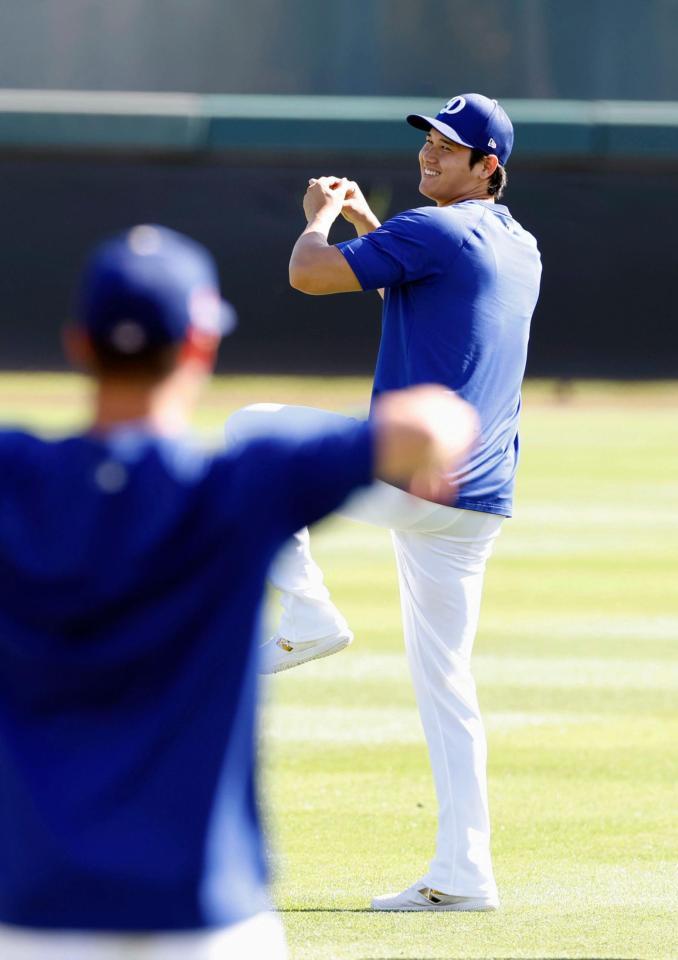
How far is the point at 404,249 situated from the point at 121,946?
2.98 meters

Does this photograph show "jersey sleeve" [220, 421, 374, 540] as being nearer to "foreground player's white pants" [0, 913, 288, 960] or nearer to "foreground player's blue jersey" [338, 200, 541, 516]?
"foreground player's white pants" [0, 913, 288, 960]

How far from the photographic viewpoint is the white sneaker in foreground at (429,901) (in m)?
5.06

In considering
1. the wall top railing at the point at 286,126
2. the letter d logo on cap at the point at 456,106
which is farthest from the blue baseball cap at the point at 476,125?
the wall top railing at the point at 286,126

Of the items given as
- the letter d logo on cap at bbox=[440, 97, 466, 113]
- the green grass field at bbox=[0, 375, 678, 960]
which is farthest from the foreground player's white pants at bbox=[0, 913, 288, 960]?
the letter d logo on cap at bbox=[440, 97, 466, 113]

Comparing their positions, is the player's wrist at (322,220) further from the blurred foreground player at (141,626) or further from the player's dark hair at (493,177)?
the blurred foreground player at (141,626)

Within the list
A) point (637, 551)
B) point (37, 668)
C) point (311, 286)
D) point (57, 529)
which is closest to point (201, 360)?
point (57, 529)

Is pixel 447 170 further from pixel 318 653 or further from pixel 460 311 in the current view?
pixel 318 653

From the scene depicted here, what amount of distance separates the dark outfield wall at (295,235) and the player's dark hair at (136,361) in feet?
95.0

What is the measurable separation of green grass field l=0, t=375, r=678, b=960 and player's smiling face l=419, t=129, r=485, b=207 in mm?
1732

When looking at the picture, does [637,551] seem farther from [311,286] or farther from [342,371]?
[342,371]

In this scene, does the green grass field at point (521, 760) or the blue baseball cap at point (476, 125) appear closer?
the green grass field at point (521, 760)

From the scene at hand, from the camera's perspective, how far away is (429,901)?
509 cm

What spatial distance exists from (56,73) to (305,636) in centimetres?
2827

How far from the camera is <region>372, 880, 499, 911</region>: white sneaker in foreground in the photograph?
199 inches
